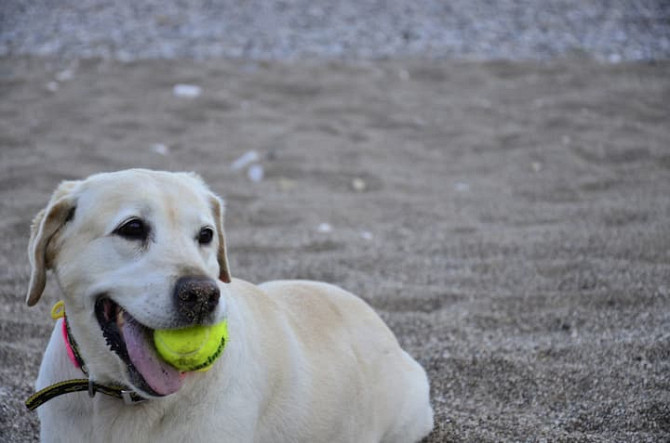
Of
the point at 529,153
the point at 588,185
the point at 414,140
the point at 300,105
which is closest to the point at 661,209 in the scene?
the point at 588,185

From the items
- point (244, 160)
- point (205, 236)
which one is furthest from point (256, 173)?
point (205, 236)

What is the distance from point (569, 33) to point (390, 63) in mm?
3357

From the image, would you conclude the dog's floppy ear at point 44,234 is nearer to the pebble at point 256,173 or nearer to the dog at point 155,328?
the dog at point 155,328

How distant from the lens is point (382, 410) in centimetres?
284

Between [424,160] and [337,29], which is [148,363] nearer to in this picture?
[424,160]

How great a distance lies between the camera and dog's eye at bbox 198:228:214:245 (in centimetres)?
239

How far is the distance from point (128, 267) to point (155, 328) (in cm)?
22

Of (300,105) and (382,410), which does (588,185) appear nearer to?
(300,105)

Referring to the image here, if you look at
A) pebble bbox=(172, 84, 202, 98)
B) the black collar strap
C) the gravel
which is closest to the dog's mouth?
the black collar strap

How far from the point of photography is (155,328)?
205 cm

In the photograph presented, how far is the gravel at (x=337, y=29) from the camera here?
10578 mm

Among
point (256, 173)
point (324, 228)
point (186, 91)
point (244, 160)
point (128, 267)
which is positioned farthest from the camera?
point (186, 91)

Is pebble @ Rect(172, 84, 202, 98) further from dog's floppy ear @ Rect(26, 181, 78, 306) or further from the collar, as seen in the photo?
the collar

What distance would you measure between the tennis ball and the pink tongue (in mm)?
36
